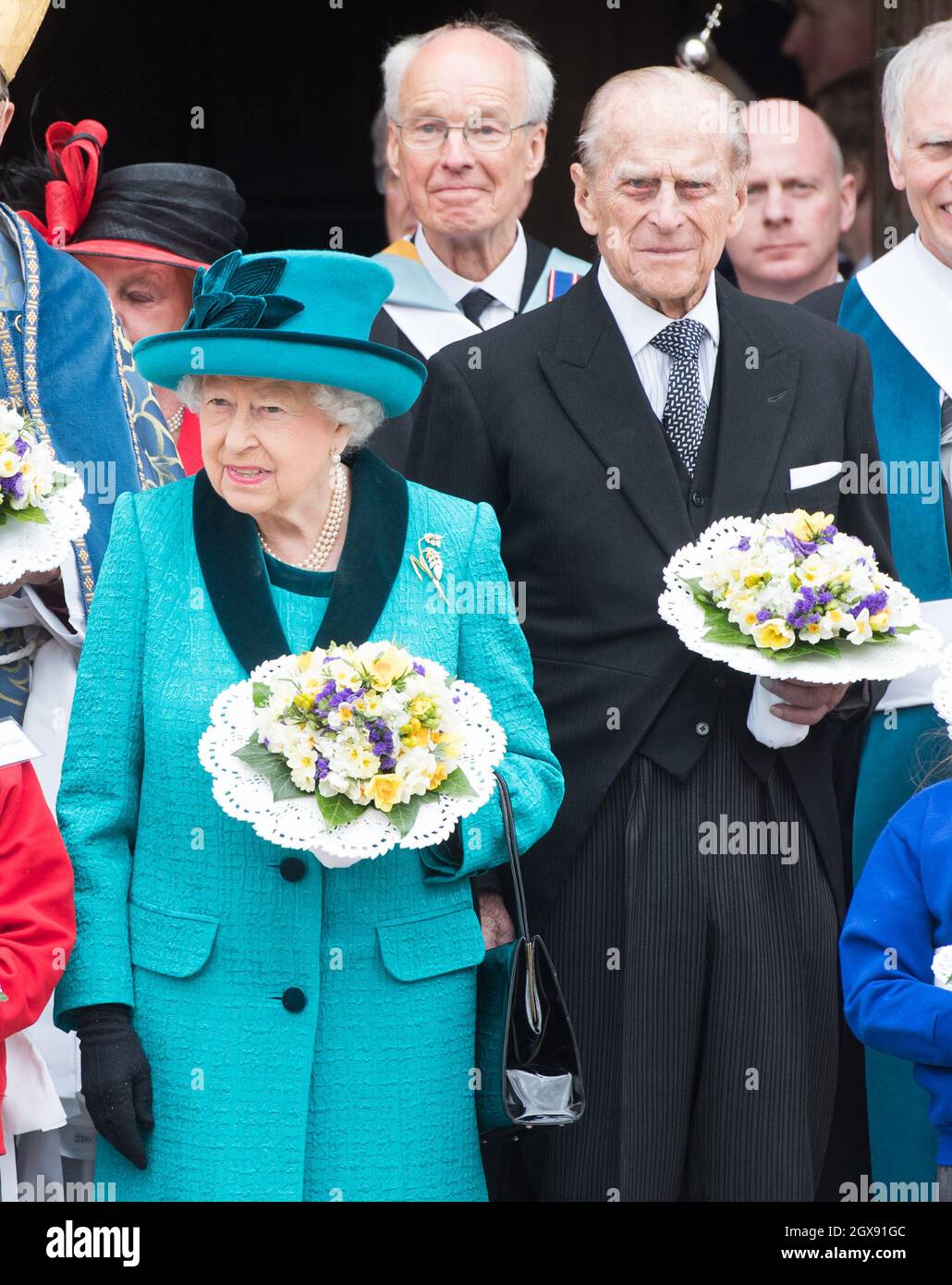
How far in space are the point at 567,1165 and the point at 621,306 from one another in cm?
154

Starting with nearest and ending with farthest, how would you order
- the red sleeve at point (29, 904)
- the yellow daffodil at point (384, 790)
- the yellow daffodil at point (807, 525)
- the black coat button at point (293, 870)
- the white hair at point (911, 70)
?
the yellow daffodil at point (384, 790) < the red sleeve at point (29, 904) < the black coat button at point (293, 870) < the yellow daffodil at point (807, 525) < the white hair at point (911, 70)

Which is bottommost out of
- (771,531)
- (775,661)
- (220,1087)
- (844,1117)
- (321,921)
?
(844,1117)

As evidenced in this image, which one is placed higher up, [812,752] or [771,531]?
[771,531]

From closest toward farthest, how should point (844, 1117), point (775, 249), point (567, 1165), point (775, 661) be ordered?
point (775, 661), point (567, 1165), point (844, 1117), point (775, 249)

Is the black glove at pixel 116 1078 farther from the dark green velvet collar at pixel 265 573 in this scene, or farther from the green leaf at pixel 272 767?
the dark green velvet collar at pixel 265 573

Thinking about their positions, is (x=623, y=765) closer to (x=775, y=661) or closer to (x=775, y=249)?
(x=775, y=661)

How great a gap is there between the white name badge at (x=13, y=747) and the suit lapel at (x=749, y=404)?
4.21 ft

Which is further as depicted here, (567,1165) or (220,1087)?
(567,1165)

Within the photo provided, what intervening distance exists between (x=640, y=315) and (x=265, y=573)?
40.1 inches

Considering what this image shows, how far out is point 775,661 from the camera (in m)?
3.51

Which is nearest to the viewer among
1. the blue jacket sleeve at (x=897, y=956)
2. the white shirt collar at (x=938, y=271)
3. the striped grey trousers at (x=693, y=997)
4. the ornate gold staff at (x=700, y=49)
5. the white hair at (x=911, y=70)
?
the blue jacket sleeve at (x=897, y=956)

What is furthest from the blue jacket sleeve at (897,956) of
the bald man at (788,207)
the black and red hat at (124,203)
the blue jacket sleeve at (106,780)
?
the black and red hat at (124,203)

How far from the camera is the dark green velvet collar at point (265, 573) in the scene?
130 inches

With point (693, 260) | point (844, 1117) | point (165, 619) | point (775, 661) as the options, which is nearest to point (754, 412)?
point (693, 260)
